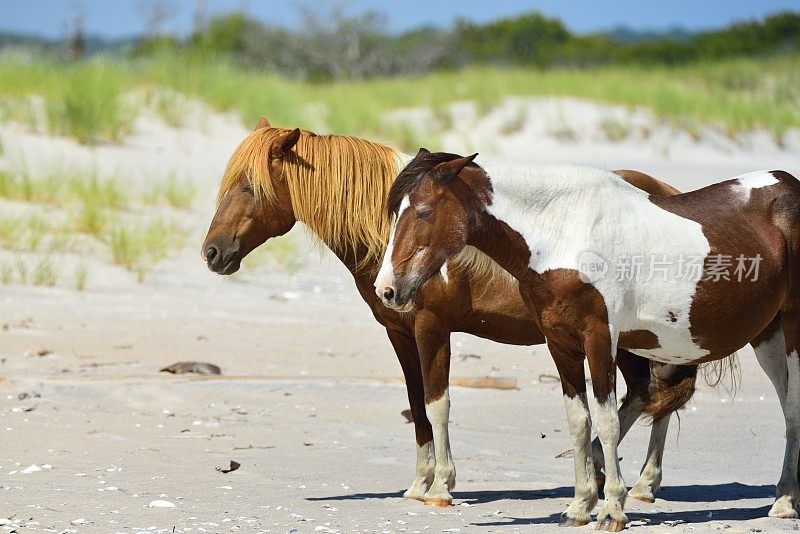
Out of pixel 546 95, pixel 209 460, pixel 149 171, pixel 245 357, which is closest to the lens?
pixel 209 460

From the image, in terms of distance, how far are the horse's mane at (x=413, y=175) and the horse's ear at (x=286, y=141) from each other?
3.63 feet

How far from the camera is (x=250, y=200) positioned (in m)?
5.85

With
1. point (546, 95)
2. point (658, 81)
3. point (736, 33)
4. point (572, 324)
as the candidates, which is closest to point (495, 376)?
point (572, 324)

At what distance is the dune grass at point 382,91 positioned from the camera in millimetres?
15828

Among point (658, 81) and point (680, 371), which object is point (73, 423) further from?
point (658, 81)

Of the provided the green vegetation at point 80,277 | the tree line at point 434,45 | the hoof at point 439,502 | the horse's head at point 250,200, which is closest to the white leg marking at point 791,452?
the hoof at point 439,502

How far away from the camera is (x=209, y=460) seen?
6.37m

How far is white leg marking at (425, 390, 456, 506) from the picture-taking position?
5.54 m

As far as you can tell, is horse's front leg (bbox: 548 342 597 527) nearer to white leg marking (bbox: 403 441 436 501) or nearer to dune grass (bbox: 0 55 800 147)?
white leg marking (bbox: 403 441 436 501)

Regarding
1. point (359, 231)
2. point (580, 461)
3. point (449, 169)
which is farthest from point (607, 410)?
point (359, 231)

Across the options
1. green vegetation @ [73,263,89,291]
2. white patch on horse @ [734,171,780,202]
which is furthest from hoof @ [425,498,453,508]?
green vegetation @ [73,263,89,291]

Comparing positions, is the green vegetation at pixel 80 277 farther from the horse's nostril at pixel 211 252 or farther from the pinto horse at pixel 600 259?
the pinto horse at pixel 600 259

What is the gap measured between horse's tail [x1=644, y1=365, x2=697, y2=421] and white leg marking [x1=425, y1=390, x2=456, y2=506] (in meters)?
1.03

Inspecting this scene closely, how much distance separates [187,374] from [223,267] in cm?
252
